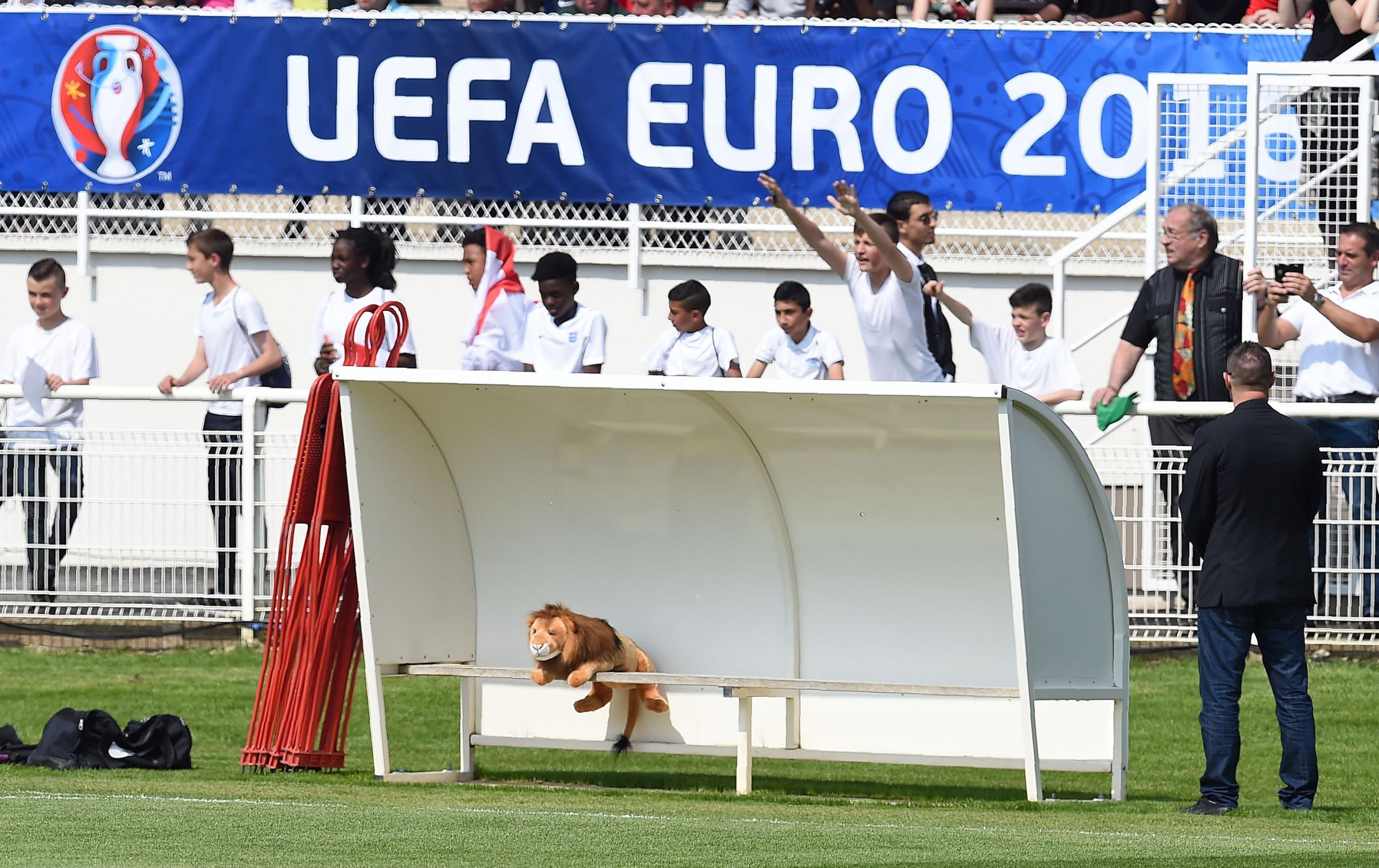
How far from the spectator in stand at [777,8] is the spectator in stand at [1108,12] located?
1.52 m

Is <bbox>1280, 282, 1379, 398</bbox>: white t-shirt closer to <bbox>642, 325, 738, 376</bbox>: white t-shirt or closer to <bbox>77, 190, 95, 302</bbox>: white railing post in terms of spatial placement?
<bbox>642, 325, 738, 376</bbox>: white t-shirt

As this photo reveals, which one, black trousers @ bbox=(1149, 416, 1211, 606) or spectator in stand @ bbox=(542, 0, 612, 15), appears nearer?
black trousers @ bbox=(1149, 416, 1211, 606)

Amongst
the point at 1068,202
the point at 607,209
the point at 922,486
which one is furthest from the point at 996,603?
the point at 607,209

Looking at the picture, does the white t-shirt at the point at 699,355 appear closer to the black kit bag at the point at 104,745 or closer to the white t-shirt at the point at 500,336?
the white t-shirt at the point at 500,336

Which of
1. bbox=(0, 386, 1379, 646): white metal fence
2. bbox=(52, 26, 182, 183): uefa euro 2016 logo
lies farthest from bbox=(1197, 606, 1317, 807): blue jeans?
bbox=(52, 26, 182, 183): uefa euro 2016 logo

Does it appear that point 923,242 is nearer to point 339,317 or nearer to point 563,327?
point 563,327

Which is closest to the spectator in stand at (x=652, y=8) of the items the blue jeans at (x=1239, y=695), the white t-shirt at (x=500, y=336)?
the white t-shirt at (x=500, y=336)

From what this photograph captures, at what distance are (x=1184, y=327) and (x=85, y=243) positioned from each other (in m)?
8.34

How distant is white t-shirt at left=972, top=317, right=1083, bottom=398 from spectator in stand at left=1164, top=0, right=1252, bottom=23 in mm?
4134

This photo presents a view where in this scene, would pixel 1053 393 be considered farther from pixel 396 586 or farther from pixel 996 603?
pixel 396 586

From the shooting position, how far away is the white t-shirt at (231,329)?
12.7 meters

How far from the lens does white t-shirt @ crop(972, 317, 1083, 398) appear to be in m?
12.1

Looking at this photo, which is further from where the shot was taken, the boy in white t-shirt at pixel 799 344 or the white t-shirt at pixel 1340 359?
the boy in white t-shirt at pixel 799 344

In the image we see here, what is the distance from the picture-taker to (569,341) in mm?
12578
